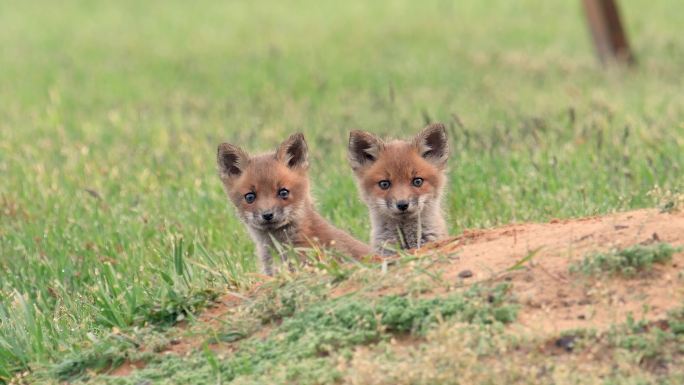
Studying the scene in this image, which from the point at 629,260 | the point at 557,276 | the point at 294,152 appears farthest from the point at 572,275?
the point at 294,152

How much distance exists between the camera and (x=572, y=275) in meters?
5.96

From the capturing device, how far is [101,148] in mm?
13711

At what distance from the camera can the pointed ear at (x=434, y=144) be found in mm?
8469

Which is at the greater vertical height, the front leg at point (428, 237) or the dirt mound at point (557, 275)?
the dirt mound at point (557, 275)

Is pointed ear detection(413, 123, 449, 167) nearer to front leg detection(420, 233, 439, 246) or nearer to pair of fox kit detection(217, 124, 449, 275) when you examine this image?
pair of fox kit detection(217, 124, 449, 275)

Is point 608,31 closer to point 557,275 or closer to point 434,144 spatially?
point 434,144

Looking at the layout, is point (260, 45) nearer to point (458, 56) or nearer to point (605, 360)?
point (458, 56)

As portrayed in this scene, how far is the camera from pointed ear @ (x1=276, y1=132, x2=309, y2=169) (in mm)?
8570

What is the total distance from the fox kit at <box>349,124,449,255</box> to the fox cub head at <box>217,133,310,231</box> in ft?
1.40

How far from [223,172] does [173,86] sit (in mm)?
10428

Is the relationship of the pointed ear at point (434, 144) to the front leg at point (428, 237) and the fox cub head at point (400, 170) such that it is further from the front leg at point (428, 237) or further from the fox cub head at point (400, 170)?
the front leg at point (428, 237)

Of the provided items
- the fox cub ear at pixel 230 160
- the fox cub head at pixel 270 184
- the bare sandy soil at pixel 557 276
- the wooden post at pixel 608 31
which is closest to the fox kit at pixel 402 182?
the fox cub head at pixel 270 184

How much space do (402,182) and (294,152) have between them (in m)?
0.92

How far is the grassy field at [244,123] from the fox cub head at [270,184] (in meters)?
0.43
